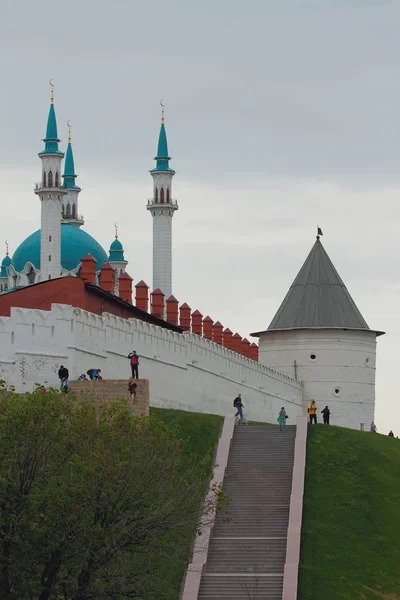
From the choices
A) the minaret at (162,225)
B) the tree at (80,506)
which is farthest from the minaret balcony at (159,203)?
the tree at (80,506)

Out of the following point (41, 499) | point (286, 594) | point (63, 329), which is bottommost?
point (286, 594)

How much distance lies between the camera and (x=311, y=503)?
4053 cm

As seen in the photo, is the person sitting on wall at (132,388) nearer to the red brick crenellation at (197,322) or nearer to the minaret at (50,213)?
the red brick crenellation at (197,322)

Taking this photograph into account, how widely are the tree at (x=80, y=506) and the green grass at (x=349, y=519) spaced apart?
13.3ft

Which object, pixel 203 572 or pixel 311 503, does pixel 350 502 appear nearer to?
pixel 311 503

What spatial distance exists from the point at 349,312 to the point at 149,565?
132 feet

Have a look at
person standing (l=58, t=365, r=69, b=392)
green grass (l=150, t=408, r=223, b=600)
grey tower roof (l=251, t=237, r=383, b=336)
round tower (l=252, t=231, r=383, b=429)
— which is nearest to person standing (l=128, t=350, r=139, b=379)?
green grass (l=150, t=408, r=223, b=600)

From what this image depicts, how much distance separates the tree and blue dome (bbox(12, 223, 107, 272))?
168ft

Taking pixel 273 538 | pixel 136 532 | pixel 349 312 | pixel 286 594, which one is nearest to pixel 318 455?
pixel 273 538

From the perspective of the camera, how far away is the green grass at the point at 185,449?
34938mm

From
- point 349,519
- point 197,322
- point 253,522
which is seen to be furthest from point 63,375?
point 197,322

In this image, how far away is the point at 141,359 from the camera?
170ft

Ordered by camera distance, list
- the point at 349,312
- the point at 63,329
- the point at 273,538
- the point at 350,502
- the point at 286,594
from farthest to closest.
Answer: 1. the point at 349,312
2. the point at 63,329
3. the point at 350,502
4. the point at 273,538
5. the point at 286,594

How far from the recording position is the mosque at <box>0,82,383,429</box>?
47500 millimetres
